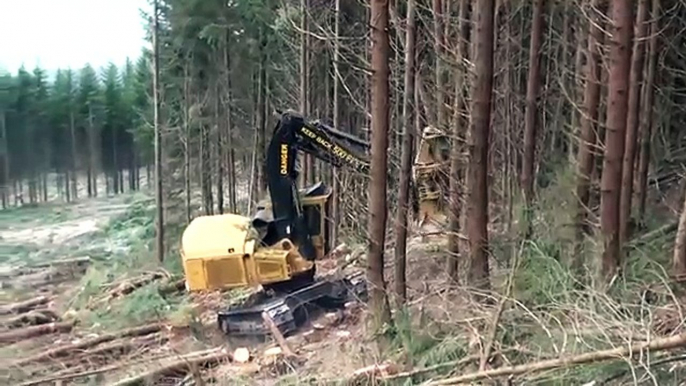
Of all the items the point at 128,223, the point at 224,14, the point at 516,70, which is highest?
the point at 224,14

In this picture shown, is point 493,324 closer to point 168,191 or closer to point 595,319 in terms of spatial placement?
point 595,319

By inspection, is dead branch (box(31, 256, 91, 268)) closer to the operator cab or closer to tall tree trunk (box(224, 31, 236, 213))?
tall tree trunk (box(224, 31, 236, 213))

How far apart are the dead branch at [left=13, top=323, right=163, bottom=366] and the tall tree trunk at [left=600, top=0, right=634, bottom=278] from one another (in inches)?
296

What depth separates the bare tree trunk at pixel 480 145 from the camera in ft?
22.2

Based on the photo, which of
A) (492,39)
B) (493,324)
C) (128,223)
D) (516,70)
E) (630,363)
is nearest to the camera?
(630,363)

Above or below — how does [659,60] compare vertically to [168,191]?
above

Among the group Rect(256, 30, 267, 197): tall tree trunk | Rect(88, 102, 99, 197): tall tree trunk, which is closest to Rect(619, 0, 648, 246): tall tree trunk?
Rect(256, 30, 267, 197): tall tree trunk

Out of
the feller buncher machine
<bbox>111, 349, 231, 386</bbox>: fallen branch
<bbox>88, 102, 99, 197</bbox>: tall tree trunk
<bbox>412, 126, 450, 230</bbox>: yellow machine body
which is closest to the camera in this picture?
<bbox>111, 349, 231, 386</bbox>: fallen branch

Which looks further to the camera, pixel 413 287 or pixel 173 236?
pixel 173 236

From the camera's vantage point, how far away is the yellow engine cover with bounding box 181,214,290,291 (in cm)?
1074

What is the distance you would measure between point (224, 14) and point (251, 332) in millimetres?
14541

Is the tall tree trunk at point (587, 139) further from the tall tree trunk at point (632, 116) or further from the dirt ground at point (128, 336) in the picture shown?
the dirt ground at point (128, 336)

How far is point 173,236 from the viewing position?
2480 centimetres

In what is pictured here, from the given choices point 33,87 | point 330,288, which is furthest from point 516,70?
point 33,87
